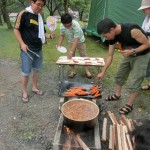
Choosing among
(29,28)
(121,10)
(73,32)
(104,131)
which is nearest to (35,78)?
(29,28)

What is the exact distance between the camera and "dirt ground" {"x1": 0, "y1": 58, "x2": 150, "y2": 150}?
3582 millimetres

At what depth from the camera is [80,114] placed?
3.55 meters

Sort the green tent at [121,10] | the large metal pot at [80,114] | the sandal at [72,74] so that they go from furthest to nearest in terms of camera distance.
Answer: the green tent at [121,10] → the sandal at [72,74] → the large metal pot at [80,114]

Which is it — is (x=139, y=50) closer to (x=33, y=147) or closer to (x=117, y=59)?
(x=33, y=147)

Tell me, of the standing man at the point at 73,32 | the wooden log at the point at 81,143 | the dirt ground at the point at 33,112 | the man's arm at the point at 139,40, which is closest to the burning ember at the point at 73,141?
the wooden log at the point at 81,143

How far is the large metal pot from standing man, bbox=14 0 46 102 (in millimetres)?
1300

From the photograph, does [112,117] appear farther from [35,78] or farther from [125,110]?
[35,78]

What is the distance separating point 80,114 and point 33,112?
120 cm

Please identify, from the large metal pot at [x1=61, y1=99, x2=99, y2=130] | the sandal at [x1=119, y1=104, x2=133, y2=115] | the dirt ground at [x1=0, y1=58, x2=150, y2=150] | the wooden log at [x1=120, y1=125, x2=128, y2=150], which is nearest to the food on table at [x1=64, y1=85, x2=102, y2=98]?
the large metal pot at [x1=61, y1=99, x2=99, y2=130]

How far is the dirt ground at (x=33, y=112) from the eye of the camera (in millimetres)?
3582

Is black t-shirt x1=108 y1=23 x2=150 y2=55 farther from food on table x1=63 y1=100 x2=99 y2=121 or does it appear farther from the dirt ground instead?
the dirt ground

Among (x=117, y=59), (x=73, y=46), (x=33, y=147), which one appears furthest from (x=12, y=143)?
(x=117, y=59)

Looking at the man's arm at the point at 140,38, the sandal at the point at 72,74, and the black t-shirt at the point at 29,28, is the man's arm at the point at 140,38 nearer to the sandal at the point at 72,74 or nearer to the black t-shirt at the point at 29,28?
the black t-shirt at the point at 29,28

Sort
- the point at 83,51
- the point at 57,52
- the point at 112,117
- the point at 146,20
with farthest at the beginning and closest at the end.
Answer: the point at 57,52 < the point at 83,51 < the point at 146,20 < the point at 112,117
